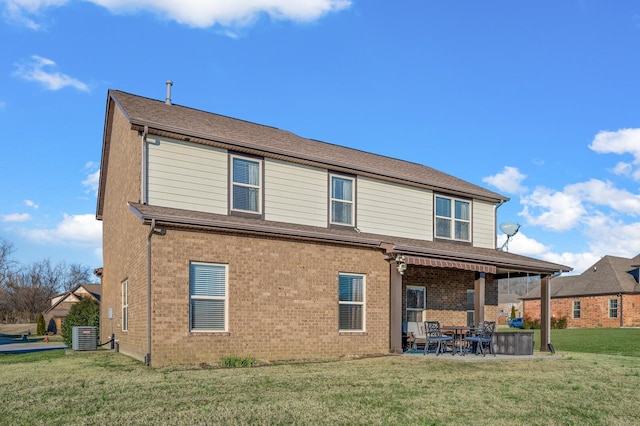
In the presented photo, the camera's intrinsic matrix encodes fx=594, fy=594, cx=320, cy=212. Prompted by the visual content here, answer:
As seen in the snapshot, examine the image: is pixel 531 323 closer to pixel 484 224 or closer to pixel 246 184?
pixel 484 224

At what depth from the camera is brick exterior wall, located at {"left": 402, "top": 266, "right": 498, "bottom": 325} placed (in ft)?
63.6

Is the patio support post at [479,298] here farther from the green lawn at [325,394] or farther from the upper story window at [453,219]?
the green lawn at [325,394]

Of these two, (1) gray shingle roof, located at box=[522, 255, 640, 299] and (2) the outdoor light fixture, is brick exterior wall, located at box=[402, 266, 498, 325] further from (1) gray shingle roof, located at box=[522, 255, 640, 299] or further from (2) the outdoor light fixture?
(1) gray shingle roof, located at box=[522, 255, 640, 299]

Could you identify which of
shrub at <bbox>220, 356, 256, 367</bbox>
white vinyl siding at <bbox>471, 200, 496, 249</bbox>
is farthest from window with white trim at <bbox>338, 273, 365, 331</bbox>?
white vinyl siding at <bbox>471, 200, 496, 249</bbox>

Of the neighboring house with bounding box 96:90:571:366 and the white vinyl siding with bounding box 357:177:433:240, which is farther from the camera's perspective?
the white vinyl siding with bounding box 357:177:433:240

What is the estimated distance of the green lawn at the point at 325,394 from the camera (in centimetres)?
786

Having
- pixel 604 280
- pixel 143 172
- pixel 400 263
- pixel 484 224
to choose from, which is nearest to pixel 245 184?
pixel 143 172

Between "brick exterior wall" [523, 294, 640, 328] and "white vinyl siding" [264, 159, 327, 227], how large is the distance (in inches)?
1455

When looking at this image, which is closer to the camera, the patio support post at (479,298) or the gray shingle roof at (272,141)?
the gray shingle roof at (272,141)

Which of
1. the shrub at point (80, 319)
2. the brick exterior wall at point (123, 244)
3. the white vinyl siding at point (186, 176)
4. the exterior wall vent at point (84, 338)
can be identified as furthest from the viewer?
the shrub at point (80, 319)

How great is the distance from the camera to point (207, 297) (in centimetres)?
1405

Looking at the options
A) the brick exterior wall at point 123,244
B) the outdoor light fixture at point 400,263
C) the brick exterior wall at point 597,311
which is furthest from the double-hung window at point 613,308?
the brick exterior wall at point 123,244

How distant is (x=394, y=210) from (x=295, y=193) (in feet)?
12.2

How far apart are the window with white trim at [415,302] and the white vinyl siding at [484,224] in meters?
2.78
